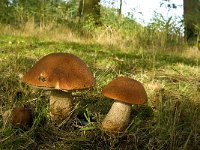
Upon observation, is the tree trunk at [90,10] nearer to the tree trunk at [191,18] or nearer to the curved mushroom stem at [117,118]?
the tree trunk at [191,18]

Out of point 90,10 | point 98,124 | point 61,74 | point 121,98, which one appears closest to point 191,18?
point 90,10

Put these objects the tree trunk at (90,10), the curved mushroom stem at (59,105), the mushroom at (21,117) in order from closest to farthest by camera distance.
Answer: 1. the mushroom at (21,117)
2. the curved mushroom stem at (59,105)
3. the tree trunk at (90,10)

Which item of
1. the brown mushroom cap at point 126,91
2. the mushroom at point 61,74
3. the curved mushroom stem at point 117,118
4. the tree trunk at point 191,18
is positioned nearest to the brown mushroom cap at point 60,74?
the mushroom at point 61,74

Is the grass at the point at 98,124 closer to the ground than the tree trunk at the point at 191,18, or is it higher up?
closer to the ground

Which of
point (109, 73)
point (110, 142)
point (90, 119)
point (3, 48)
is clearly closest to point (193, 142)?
point (110, 142)

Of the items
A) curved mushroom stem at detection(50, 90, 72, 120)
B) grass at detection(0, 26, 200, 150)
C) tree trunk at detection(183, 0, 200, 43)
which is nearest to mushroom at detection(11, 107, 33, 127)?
grass at detection(0, 26, 200, 150)

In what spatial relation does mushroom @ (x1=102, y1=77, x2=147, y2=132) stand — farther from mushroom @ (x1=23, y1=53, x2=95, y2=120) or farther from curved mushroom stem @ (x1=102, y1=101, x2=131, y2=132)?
mushroom @ (x1=23, y1=53, x2=95, y2=120)

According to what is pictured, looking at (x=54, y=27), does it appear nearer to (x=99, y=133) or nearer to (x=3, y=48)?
(x=3, y=48)

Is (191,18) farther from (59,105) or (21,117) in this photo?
(21,117)
